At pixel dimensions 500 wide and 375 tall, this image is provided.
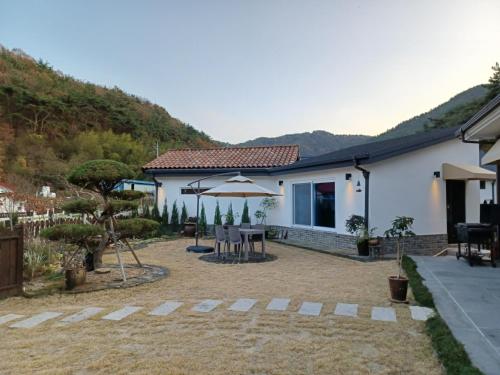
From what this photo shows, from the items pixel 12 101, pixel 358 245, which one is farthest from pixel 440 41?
pixel 12 101

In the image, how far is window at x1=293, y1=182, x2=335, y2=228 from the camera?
40.3ft

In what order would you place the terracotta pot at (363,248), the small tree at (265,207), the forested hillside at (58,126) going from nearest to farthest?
the terracotta pot at (363,248) < the small tree at (265,207) < the forested hillside at (58,126)

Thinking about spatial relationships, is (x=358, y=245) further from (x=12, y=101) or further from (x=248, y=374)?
(x=12, y=101)

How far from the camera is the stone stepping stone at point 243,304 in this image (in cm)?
521

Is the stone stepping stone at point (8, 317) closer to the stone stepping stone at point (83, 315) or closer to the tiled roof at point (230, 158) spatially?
the stone stepping stone at point (83, 315)

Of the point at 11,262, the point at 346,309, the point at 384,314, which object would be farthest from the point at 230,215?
the point at 384,314

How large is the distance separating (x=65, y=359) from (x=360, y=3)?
13.1 m

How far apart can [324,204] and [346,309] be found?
7.59 meters

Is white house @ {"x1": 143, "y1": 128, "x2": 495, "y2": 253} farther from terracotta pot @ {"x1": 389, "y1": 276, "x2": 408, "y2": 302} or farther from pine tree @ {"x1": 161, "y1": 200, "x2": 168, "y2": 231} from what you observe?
pine tree @ {"x1": 161, "y1": 200, "x2": 168, "y2": 231}

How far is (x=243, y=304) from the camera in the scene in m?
5.46

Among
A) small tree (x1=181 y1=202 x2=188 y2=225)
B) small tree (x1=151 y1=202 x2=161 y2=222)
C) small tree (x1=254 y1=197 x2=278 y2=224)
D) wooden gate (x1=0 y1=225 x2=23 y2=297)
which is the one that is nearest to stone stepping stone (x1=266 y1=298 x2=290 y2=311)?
wooden gate (x1=0 y1=225 x2=23 y2=297)

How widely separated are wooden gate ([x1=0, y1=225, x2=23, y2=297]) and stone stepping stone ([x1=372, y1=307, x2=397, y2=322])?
5765mm

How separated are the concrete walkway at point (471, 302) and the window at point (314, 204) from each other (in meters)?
3.93

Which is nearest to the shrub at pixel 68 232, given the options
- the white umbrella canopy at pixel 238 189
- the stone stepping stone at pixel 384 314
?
the white umbrella canopy at pixel 238 189
